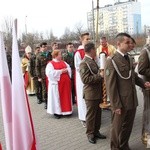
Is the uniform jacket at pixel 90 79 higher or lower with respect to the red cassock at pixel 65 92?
higher

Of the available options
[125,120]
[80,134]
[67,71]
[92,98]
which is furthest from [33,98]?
[125,120]

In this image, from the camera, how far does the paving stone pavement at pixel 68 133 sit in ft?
17.6

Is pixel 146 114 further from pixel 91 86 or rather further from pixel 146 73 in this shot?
pixel 91 86

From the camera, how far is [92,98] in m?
5.28

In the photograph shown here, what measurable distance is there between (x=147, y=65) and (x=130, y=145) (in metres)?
1.42

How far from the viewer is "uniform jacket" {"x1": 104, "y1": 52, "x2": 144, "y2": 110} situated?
168 inches

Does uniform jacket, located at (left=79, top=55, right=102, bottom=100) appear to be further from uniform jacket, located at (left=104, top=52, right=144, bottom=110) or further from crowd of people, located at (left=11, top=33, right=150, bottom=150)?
uniform jacket, located at (left=104, top=52, right=144, bottom=110)

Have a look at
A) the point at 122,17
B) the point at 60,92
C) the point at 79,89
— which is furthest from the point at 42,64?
the point at 122,17

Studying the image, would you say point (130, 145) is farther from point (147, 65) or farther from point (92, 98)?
point (147, 65)

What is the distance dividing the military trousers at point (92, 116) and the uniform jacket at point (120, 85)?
3.35 feet

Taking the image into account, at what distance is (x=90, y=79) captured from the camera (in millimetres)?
5094

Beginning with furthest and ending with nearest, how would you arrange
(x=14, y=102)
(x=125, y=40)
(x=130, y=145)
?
(x=130, y=145) < (x=125, y=40) < (x=14, y=102)

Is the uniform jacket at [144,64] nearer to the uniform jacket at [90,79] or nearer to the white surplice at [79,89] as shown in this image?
the uniform jacket at [90,79]

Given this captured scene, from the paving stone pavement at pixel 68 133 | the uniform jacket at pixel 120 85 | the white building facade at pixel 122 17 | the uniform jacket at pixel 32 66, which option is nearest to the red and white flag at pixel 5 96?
the uniform jacket at pixel 120 85
